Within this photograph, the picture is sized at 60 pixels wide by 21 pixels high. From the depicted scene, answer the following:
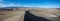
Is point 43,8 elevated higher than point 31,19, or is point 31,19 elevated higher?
point 43,8

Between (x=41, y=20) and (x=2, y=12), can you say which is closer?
(x=41, y=20)

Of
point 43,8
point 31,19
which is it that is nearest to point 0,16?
point 31,19

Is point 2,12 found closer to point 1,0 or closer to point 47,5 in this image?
point 1,0

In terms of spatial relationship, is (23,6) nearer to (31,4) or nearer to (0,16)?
(31,4)

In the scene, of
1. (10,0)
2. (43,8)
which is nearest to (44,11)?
(43,8)

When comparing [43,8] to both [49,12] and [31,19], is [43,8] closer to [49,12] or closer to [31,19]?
[49,12]

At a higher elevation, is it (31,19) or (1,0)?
(1,0)

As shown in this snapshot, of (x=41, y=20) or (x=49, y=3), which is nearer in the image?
(x=41, y=20)

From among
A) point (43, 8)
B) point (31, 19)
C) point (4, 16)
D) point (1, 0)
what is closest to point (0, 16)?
point (4, 16)
